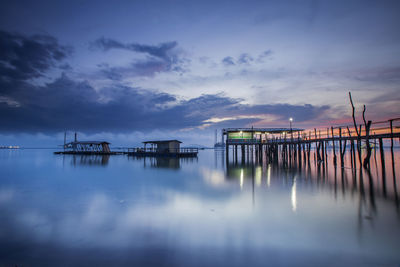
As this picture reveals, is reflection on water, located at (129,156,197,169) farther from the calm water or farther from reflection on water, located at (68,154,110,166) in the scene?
the calm water

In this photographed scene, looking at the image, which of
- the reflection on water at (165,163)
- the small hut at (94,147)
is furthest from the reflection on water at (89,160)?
the small hut at (94,147)

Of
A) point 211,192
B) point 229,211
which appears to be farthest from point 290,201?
point 211,192

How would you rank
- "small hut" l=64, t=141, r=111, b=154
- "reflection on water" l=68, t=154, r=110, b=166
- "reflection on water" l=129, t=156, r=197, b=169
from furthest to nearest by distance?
"small hut" l=64, t=141, r=111, b=154 → "reflection on water" l=68, t=154, r=110, b=166 → "reflection on water" l=129, t=156, r=197, b=169

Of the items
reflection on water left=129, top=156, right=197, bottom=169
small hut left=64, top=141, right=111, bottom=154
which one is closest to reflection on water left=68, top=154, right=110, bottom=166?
reflection on water left=129, top=156, right=197, bottom=169

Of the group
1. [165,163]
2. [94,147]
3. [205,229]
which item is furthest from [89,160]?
[205,229]

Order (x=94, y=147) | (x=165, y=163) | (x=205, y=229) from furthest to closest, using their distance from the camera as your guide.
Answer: (x=94, y=147)
(x=165, y=163)
(x=205, y=229)

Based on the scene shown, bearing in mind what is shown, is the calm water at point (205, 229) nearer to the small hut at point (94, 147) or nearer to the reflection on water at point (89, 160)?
the reflection on water at point (89, 160)

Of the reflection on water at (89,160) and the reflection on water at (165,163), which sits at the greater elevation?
the reflection on water at (89,160)

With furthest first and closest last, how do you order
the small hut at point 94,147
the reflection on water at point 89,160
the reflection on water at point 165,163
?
1. the small hut at point 94,147
2. the reflection on water at point 89,160
3. the reflection on water at point 165,163

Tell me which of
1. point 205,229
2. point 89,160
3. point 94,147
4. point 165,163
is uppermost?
point 94,147

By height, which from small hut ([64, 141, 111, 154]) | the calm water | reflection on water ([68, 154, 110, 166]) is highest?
small hut ([64, 141, 111, 154])

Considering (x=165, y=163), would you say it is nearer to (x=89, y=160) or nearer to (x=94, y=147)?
(x=89, y=160)

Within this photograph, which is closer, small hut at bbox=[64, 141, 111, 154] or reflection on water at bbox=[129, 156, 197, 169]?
reflection on water at bbox=[129, 156, 197, 169]

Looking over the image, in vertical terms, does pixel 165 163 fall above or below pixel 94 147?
below
